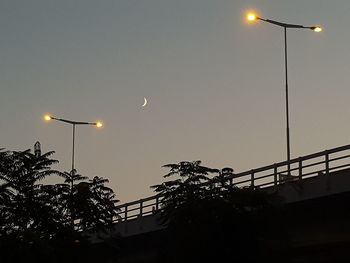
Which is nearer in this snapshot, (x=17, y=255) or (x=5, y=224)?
(x=17, y=255)

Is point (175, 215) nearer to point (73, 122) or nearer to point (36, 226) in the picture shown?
point (36, 226)

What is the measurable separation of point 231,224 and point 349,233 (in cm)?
488

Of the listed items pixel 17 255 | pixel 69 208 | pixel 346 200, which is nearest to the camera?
pixel 17 255

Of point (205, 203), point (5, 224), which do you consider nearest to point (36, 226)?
point (5, 224)

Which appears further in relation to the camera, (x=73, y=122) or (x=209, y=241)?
(x=73, y=122)

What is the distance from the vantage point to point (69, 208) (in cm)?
4075

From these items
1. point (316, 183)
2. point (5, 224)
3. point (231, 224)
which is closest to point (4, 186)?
point (5, 224)

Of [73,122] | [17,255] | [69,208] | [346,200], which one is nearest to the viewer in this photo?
[17,255]

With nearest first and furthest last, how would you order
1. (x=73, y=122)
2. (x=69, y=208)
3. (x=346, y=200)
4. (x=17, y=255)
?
1. (x=17, y=255)
2. (x=346, y=200)
3. (x=69, y=208)
4. (x=73, y=122)

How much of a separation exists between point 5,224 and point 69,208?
385 centimetres

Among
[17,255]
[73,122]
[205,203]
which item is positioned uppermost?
[73,122]

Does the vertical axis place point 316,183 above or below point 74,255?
above

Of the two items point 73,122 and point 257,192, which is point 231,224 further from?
point 73,122

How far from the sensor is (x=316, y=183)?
122 feet
